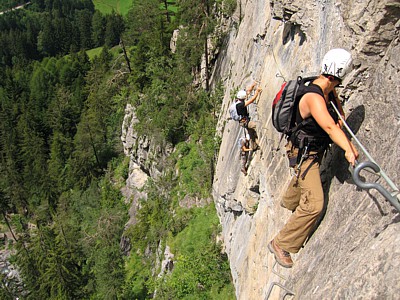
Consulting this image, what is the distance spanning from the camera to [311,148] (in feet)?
19.5

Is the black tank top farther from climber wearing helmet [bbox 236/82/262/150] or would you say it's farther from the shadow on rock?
climber wearing helmet [bbox 236/82/262/150]

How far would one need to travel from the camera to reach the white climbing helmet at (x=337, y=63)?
523cm

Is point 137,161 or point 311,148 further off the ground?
point 311,148

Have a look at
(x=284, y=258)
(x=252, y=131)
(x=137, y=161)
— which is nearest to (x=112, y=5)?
(x=137, y=161)

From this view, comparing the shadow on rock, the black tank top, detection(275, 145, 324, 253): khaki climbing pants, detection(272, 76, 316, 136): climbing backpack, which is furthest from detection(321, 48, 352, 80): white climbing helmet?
detection(275, 145, 324, 253): khaki climbing pants

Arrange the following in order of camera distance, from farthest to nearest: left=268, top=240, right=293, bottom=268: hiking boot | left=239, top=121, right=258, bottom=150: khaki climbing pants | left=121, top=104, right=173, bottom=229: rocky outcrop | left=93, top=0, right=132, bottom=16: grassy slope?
left=93, top=0, right=132, bottom=16: grassy slope
left=121, top=104, right=173, bottom=229: rocky outcrop
left=239, top=121, right=258, bottom=150: khaki climbing pants
left=268, top=240, right=293, bottom=268: hiking boot

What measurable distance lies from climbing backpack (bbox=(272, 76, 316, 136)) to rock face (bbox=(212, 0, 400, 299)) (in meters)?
0.95

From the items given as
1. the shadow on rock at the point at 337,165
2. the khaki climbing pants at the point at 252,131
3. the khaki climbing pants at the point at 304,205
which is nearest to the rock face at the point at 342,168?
the shadow on rock at the point at 337,165

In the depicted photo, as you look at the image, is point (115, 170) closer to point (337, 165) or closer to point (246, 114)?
point (246, 114)

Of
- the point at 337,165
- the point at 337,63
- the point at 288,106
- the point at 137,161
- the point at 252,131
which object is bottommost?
the point at 137,161

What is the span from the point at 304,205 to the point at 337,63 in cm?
232

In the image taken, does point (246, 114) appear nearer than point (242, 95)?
No

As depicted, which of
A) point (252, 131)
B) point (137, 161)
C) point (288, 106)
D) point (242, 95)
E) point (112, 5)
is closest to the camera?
point (288, 106)

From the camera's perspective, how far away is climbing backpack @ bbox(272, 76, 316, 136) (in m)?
5.81
